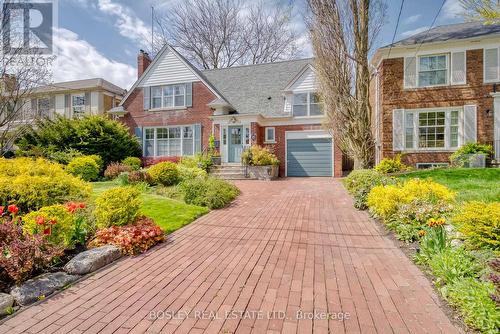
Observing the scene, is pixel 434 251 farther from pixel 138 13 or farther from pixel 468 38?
pixel 138 13

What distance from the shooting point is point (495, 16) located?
5535 mm

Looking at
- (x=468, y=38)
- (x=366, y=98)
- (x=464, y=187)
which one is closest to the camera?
(x=464, y=187)

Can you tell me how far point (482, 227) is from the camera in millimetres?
3557

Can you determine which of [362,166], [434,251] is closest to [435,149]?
[362,166]

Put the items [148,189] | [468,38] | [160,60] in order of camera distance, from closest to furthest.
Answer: [148,189] → [468,38] → [160,60]

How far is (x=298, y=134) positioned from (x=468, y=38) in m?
9.31

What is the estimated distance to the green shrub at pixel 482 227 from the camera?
11.5 feet

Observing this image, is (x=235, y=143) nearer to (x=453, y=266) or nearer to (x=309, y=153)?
(x=309, y=153)

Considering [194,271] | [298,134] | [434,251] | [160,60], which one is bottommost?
[194,271]

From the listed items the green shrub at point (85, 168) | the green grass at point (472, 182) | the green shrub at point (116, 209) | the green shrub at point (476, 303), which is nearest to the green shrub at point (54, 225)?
the green shrub at point (116, 209)

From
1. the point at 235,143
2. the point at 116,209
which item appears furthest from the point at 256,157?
the point at 116,209

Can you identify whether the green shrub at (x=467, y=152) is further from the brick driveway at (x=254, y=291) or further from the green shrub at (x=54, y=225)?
the green shrub at (x=54, y=225)

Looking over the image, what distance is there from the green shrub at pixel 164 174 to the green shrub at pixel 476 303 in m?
9.70

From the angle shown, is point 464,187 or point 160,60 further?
point 160,60
